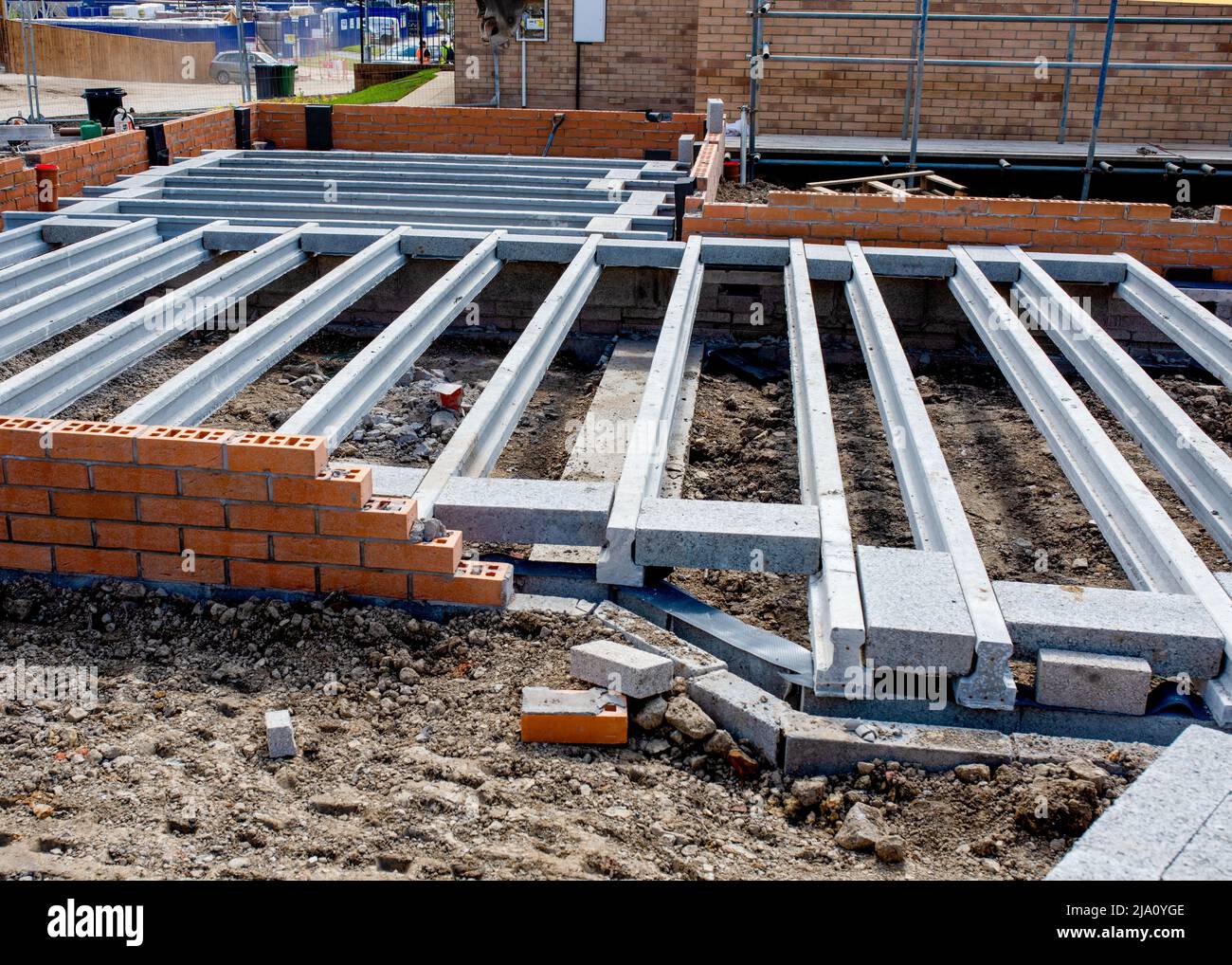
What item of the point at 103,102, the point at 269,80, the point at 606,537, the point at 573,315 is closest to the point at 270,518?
the point at 606,537

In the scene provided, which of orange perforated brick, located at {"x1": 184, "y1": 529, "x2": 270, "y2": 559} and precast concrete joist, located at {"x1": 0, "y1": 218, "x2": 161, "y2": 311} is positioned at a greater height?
precast concrete joist, located at {"x1": 0, "y1": 218, "x2": 161, "y2": 311}

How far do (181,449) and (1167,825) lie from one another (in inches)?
115

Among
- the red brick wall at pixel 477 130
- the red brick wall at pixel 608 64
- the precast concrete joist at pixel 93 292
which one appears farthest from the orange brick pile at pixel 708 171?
the red brick wall at pixel 608 64

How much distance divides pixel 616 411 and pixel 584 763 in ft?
10.8

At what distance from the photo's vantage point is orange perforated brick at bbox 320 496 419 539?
354 centimetres

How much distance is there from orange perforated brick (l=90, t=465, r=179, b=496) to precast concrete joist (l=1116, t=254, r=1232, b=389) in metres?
4.27

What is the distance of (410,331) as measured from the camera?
210 inches

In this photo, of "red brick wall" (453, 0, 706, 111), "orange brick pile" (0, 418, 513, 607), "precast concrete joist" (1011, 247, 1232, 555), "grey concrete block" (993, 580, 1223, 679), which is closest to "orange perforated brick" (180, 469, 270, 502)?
"orange brick pile" (0, 418, 513, 607)

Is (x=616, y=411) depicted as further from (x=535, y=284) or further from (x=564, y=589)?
(x=564, y=589)

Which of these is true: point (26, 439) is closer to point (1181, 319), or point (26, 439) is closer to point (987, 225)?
point (1181, 319)

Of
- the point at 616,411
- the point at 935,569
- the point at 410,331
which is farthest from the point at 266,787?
the point at 616,411

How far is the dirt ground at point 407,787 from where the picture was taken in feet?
8.45

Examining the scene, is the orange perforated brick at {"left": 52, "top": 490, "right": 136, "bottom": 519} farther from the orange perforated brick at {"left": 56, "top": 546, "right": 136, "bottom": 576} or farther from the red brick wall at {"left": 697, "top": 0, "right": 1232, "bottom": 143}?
the red brick wall at {"left": 697, "top": 0, "right": 1232, "bottom": 143}

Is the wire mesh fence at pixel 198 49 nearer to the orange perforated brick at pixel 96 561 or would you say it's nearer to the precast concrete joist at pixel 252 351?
the precast concrete joist at pixel 252 351
